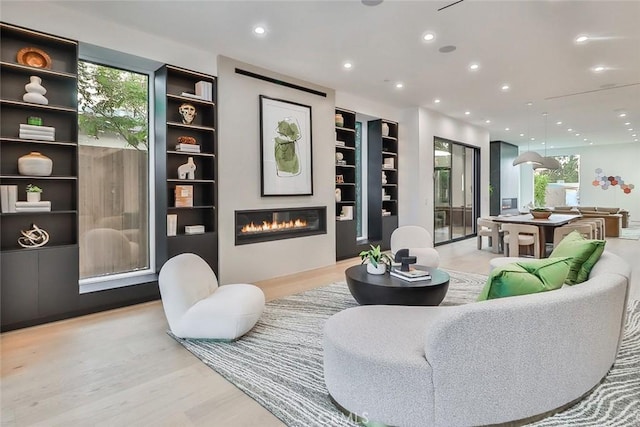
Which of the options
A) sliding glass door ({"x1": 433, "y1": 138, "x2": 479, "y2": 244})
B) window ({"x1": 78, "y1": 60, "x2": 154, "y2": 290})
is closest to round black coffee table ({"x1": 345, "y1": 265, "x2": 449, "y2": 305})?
window ({"x1": 78, "y1": 60, "x2": 154, "y2": 290})

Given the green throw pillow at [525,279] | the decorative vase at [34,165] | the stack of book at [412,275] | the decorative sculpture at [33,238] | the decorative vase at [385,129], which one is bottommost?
the stack of book at [412,275]

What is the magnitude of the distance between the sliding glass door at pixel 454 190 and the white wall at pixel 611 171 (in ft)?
26.3

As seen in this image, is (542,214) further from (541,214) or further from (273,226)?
(273,226)

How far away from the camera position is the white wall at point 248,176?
4.85 meters

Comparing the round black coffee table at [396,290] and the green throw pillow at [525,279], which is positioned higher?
the green throw pillow at [525,279]

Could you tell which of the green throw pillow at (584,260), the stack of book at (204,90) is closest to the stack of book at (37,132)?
the stack of book at (204,90)

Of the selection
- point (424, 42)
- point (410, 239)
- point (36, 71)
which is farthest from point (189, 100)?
point (410, 239)

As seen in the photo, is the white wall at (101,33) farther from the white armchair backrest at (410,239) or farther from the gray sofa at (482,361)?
the gray sofa at (482,361)

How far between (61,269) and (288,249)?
2970 millimetres

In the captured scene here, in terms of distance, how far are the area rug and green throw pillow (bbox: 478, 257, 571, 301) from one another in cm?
69

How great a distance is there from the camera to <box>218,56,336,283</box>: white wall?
191 inches

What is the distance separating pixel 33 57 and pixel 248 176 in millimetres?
2639

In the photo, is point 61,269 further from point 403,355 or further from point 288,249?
point 403,355

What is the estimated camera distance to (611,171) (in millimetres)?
14094
